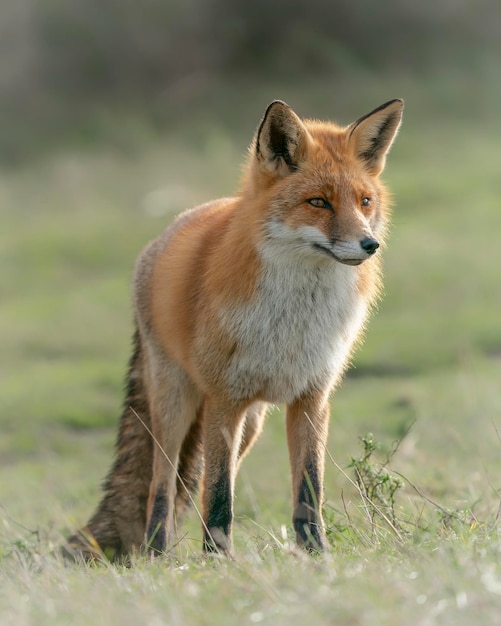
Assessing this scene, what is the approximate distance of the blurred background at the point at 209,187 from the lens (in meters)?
12.7

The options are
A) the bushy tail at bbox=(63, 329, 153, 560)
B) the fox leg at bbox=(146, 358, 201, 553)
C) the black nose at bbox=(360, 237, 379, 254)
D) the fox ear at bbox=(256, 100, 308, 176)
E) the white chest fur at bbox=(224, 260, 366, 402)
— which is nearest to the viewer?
the black nose at bbox=(360, 237, 379, 254)

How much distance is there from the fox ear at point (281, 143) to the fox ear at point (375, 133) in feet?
1.27

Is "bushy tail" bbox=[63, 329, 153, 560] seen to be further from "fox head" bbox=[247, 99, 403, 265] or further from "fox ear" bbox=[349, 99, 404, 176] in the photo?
"fox ear" bbox=[349, 99, 404, 176]

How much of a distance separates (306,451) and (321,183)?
1578 millimetres

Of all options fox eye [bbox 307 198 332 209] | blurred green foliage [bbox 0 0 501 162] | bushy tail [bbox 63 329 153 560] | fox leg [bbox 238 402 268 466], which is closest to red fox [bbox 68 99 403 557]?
fox eye [bbox 307 198 332 209]

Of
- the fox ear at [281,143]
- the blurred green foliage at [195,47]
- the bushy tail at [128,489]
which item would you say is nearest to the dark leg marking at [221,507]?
Answer: the bushy tail at [128,489]

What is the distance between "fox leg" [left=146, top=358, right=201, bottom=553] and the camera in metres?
6.85

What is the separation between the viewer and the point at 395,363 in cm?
1563

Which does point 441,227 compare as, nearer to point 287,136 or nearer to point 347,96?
point 347,96

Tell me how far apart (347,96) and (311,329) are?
29722 millimetres

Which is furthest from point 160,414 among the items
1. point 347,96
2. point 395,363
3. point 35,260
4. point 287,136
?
point 347,96

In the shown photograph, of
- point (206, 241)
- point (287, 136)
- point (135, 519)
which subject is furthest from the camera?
point (135, 519)

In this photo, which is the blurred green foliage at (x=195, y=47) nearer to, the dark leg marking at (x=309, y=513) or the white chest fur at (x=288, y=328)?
the white chest fur at (x=288, y=328)

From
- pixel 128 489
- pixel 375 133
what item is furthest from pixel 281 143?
pixel 128 489
